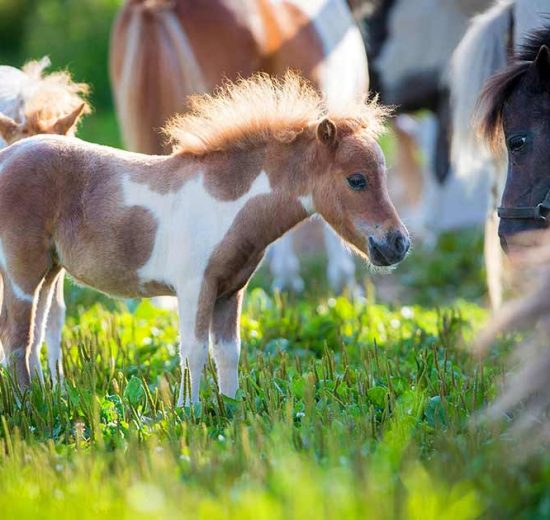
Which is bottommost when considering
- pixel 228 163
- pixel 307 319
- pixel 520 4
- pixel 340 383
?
pixel 307 319

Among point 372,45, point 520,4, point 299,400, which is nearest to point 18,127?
point 299,400

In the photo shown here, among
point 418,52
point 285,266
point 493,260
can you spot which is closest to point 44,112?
point 493,260

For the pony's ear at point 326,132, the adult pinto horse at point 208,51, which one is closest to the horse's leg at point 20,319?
the pony's ear at point 326,132

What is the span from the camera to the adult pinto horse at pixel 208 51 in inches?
296

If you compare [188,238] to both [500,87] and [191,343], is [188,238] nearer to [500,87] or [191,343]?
[191,343]

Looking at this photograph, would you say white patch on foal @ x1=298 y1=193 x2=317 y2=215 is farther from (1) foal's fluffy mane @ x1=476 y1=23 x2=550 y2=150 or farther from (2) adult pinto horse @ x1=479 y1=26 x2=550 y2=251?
(1) foal's fluffy mane @ x1=476 y1=23 x2=550 y2=150

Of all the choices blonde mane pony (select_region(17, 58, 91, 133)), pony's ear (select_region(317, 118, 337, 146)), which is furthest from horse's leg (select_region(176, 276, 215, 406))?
blonde mane pony (select_region(17, 58, 91, 133))

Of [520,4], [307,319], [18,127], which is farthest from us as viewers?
[307,319]

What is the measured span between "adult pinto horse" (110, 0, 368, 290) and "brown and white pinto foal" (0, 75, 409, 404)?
2.56 m

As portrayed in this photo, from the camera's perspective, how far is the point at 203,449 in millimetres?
3820

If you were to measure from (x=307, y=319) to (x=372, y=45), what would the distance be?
449 cm

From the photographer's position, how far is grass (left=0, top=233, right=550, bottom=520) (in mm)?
3084

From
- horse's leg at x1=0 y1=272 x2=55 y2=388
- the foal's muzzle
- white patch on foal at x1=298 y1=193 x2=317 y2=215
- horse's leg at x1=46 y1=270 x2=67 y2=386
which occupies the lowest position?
horse's leg at x1=46 y1=270 x2=67 y2=386

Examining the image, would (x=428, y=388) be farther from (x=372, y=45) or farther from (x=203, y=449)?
(x=372, y=45)
